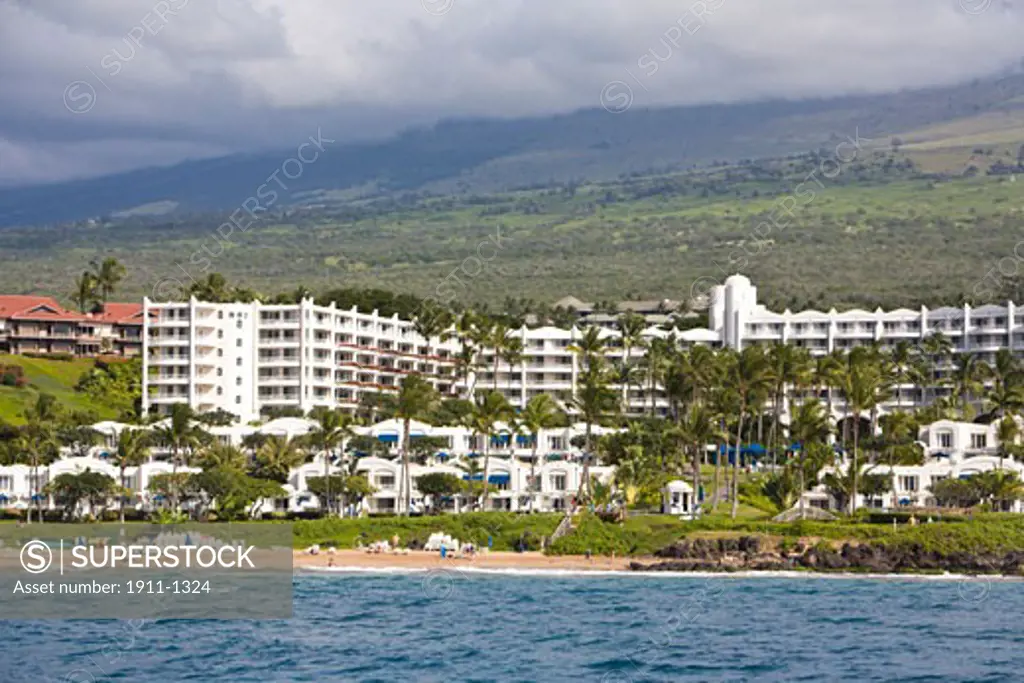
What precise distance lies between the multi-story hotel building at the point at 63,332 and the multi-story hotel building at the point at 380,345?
22626 millimetres

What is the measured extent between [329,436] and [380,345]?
5162cm

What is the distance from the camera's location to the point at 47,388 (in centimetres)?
13575

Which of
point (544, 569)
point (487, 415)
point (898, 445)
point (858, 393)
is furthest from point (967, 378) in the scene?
point (544, 569)

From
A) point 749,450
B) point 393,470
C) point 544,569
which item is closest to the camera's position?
point 544,569

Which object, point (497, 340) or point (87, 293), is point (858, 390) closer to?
point (497, 340)

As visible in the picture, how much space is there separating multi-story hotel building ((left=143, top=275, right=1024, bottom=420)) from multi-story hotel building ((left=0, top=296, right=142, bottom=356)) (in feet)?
74.2

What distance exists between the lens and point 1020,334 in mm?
147375

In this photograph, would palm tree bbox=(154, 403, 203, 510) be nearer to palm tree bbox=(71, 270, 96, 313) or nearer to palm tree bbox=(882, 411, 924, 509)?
palm tree bbox=(882, 411, 924, 509)

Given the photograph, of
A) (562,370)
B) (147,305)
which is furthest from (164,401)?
(562,370)

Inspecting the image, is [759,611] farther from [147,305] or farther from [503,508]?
[147,305]

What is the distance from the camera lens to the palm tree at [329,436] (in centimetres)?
9569

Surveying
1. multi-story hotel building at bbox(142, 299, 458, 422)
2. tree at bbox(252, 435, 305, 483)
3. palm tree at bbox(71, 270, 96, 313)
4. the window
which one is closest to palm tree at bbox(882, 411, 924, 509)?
the window

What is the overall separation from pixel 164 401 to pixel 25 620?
74255 mm

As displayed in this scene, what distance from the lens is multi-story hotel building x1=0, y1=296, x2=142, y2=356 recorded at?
6127 inches
